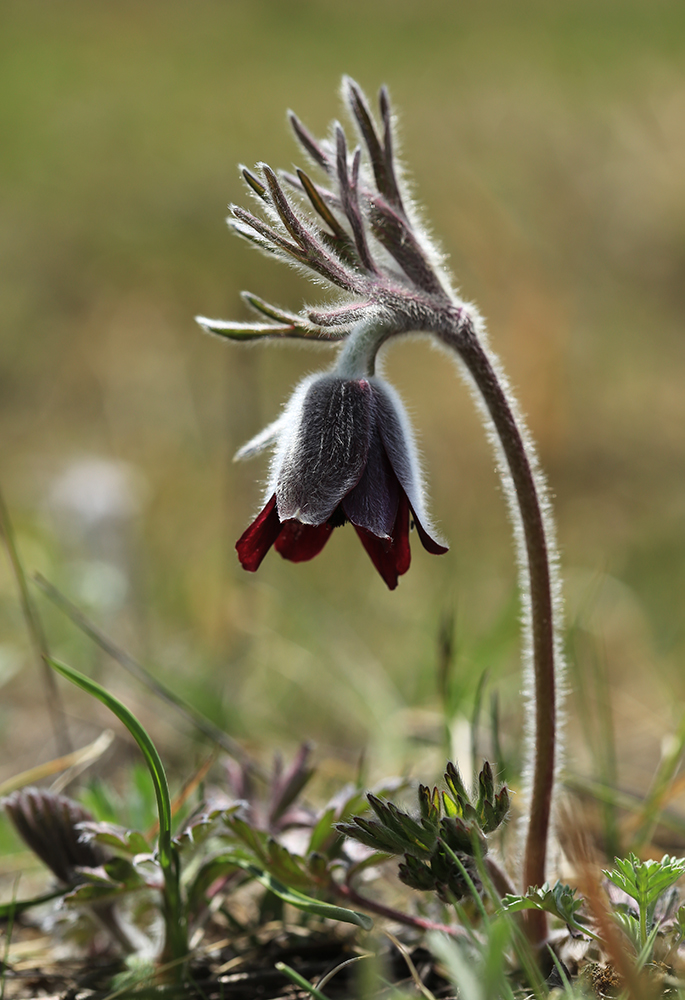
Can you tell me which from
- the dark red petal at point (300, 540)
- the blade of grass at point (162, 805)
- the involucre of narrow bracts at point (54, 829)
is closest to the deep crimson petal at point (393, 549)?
the dark red petal at point (300, 540)

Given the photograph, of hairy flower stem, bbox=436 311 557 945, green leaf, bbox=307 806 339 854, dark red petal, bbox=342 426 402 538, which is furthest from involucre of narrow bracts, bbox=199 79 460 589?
green leaf, bbox=307 806 339 854

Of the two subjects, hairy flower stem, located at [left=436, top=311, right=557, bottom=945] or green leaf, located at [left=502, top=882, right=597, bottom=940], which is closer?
green leaf, located at [left=502, top=882, right=597, bottom=940]

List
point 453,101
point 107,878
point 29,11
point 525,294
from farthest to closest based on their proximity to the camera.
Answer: point 29,11, point 453,101, point 525,294, point 107,878

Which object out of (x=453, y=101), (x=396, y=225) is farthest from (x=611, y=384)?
(x=453, y=101)

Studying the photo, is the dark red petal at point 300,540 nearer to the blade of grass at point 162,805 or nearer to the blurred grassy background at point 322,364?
the blade of grass at point 162,805

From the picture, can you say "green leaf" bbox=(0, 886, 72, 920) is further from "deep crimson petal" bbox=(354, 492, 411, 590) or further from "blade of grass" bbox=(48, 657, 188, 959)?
"deep crimson petal" bbox=(354, 492, 411, 590)

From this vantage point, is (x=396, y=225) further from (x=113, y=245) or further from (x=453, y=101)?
(x=453, y=101)

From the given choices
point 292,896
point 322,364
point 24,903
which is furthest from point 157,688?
point 322,364
